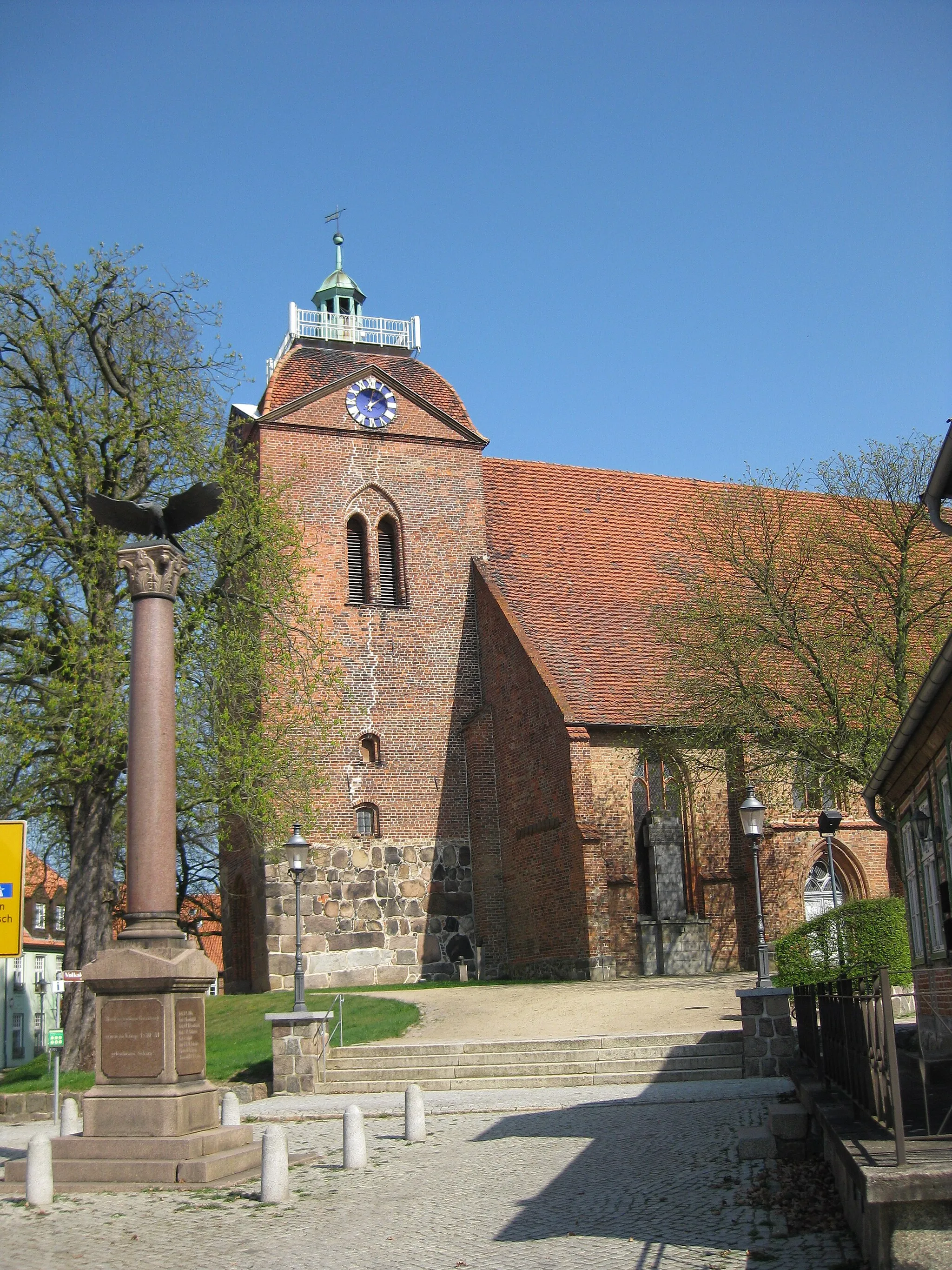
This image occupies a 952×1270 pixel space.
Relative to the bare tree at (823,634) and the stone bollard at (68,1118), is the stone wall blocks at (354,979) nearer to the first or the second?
the bare tree at (823,634)

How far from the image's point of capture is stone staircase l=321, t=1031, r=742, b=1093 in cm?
1559

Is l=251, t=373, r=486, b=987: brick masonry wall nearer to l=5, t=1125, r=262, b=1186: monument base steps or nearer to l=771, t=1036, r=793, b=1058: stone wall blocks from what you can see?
l=771, t=1036, r=793, b=1058: stone wall blocks

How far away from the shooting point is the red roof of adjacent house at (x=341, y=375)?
2684 centimetres

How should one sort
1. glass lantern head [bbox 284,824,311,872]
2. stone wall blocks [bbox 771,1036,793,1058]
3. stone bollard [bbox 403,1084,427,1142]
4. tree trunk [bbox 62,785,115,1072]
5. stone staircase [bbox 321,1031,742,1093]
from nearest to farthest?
1. stone bollard [bbox 403,1084,427,1142]
2. stone wall blocks [bbox 771,1036,793,1058]
3. stone staircase [bbox 321,1031,742,1093]
4. tree trunk [bbox 62,785,115,1072]
5. glass lantern head [bbox 284,824,311,872]

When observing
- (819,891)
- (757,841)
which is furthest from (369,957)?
(757,841)

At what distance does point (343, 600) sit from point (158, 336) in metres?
7.55

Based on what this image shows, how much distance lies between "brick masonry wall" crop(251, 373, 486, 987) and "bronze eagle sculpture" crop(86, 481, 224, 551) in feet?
43.9

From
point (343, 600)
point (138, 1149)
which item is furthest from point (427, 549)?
point (138, 1149)

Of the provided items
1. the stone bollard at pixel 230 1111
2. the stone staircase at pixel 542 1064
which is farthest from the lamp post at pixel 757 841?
the stone bollard at pixel 230 1111

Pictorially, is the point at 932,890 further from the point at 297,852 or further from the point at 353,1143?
the point at 297,852

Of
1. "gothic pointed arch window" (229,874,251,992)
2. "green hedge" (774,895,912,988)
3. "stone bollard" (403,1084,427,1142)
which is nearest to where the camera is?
"stone bollard" (403,1084,427,1142)

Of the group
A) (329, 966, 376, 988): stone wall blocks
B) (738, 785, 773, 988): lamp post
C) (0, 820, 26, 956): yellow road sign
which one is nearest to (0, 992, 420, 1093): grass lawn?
(329, 966, 376, 988): stone wall blocks

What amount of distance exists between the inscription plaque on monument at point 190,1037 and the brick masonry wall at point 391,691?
13.9m

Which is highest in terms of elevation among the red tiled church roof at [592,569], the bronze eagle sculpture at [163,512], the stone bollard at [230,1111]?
the red tiled church roof at [592,569]
